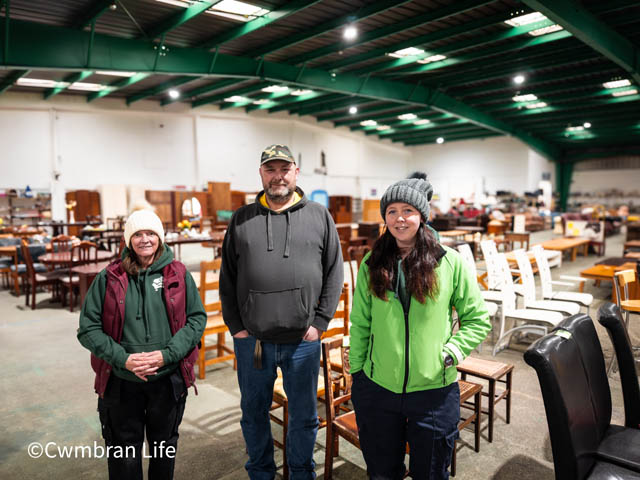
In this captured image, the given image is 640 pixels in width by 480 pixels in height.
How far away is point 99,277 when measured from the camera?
198 cm

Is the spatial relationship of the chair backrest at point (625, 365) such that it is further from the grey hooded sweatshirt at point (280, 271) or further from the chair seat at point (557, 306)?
the chair seat at point (557, 306)

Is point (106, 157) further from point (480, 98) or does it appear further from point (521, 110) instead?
point (521, 110)

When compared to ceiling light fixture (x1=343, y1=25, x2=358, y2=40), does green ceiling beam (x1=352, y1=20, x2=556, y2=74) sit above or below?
above

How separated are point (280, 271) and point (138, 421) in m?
0.91

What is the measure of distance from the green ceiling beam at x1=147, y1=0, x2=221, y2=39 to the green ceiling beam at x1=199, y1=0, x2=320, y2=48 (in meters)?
0.81

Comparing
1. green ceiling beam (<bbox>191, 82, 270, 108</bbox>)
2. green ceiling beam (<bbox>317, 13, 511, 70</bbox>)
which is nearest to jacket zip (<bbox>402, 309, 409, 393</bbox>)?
green ceiling beam (<bbox>317, 13, 511, 70</bbox>)

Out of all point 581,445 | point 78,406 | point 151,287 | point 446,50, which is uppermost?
point 446,50

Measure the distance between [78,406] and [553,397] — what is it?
330 centimetres

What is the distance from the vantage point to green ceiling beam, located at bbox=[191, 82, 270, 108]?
40.1 feet

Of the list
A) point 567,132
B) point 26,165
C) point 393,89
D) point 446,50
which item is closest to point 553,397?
point 446,50

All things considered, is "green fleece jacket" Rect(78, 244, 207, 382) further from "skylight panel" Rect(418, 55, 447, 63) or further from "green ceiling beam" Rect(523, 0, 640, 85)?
"skylight panel" Rect(418, 55, 447, 63)

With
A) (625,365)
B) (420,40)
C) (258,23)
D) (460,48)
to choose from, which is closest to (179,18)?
(258,23)

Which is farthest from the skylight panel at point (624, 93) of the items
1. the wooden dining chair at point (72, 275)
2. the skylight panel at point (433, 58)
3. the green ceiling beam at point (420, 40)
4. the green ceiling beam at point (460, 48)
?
the wooden dining chair at point (72, 275)

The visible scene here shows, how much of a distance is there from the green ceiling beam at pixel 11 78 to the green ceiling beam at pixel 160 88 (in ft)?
10.3
